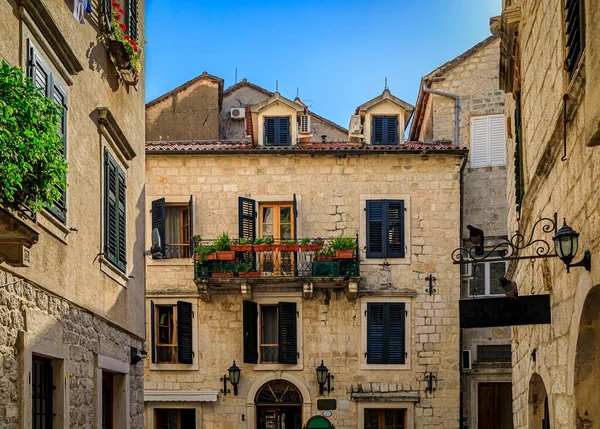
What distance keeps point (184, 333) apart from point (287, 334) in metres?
2.64

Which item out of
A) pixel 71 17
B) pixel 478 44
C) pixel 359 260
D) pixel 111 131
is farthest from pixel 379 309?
pixel 71 17

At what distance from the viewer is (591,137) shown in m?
5.32

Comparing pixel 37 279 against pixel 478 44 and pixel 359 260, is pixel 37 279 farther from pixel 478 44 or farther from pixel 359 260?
pixel 478 44

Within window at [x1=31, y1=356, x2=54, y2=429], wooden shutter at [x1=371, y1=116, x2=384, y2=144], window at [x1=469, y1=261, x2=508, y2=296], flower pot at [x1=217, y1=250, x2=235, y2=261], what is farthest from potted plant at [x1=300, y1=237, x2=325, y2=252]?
window at [x1=31, y1=356, x2=54, y2=429]

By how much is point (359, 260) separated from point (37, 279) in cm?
1627

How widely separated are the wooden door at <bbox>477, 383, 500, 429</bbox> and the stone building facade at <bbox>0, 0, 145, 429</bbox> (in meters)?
13.5

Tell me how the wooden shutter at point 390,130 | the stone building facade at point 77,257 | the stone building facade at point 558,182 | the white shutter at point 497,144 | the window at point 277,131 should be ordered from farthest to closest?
the white shutter at point 497,144 → the wooden shutter at point 390,130 → the window at point 277,131 → the stone building facade at point 77,257 → the stone building facade at point 558,182

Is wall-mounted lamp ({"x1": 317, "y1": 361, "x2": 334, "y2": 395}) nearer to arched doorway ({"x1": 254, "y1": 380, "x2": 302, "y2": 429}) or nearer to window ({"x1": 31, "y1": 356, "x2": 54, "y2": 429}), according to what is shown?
arched doorway ({"x1": 254, "y1": 380, "x2": 302, "y2": 429})

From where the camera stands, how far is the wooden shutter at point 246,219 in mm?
23859

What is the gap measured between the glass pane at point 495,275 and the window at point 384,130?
434cm

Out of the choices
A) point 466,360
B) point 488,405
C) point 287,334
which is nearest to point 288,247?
point 287,334

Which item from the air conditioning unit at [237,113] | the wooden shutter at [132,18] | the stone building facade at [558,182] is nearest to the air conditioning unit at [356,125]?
the air conditioning unit at [237,113]

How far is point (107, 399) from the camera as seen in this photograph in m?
11.8

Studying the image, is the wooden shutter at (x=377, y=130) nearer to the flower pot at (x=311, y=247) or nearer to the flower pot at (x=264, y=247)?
the flower pot at (x=311, y=247)
